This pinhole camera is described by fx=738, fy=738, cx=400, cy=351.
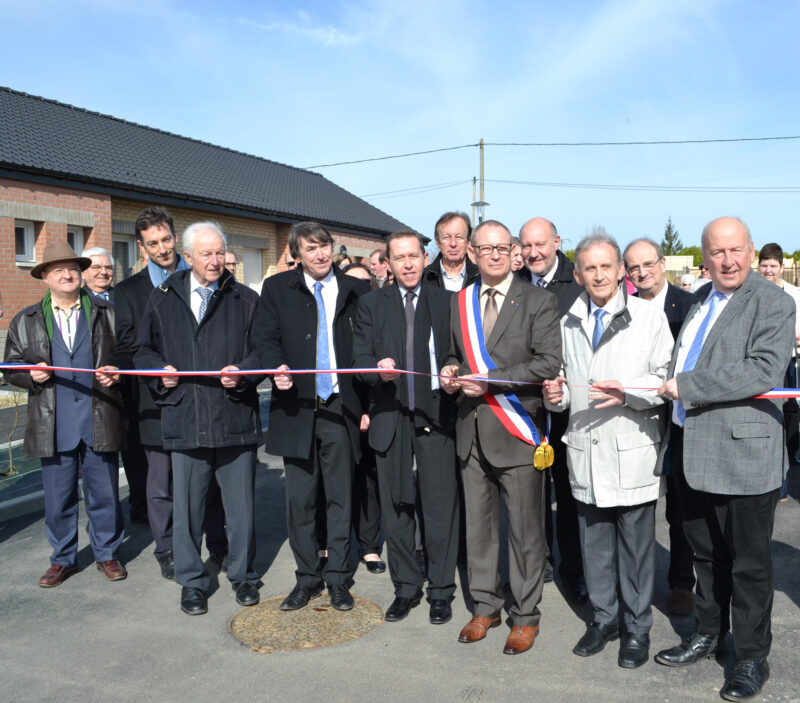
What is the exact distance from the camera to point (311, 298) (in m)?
4.58

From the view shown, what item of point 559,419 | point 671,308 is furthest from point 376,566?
point 671,308

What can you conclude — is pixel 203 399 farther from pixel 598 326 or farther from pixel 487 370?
pixel 598 326

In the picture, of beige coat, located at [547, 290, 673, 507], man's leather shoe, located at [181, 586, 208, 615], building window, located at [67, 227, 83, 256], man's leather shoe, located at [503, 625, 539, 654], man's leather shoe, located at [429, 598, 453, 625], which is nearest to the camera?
beige coat, located at [547, 290, 673, 507]

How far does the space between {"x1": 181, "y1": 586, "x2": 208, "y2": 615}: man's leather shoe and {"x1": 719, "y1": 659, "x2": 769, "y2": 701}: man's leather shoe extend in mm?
2866

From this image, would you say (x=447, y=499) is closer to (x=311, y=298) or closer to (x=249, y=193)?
(x=311, y=298)

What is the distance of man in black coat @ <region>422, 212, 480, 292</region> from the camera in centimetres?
516


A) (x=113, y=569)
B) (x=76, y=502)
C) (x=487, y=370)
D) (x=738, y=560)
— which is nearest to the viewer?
(x=738, y=560)

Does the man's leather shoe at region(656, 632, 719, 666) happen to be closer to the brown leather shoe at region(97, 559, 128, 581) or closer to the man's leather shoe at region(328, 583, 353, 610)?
the man's leather shoe at region(328, 583, 353, 610)

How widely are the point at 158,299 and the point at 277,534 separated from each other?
2.28 metres

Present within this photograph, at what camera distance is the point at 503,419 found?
3922mm

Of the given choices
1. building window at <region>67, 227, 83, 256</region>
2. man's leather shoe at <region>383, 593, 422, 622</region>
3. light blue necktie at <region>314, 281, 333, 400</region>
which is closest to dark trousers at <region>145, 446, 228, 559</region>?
light blue necktie at <region>314, 281, 333, 400</region>

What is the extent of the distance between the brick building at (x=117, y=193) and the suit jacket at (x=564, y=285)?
14.4 metres

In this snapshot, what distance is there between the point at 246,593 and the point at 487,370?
2104 mm

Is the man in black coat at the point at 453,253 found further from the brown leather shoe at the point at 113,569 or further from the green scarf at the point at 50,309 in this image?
the brown leather shoe at the point at 113,569
